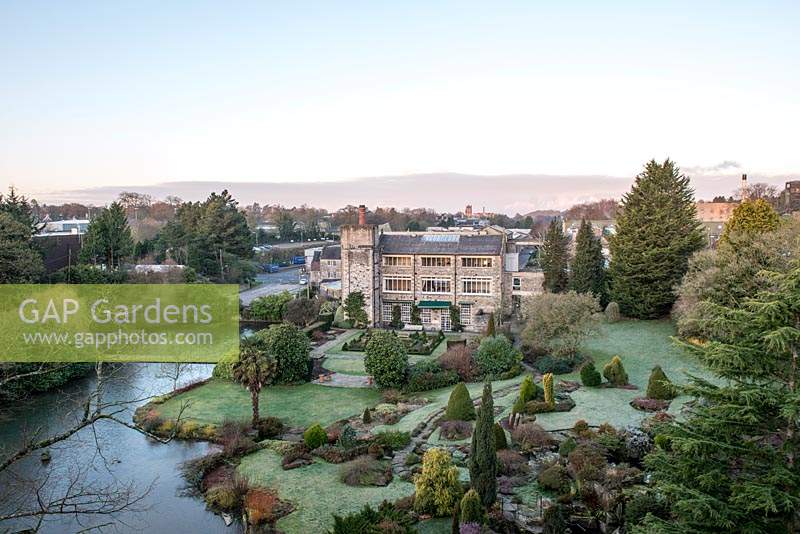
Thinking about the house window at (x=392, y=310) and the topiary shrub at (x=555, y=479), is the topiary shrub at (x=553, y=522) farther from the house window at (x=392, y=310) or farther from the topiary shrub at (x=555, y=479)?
the house window at (x=392, y=310)

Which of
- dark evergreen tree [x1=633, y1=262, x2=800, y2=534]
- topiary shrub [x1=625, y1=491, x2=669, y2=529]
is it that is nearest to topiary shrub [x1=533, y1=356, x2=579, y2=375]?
topiary shrub [x1=625, y1=491, x2=669, y2=529]

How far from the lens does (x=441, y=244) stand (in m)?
43.3

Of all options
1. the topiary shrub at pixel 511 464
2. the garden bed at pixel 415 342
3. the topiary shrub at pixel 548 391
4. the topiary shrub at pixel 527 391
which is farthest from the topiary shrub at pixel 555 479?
the garden bed at pixel 415 342

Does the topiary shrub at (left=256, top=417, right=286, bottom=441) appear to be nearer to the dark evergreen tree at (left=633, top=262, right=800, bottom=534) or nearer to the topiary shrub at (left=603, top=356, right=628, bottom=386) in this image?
the topiary shrub at (left=603, top=356, right=628, bottom=386)

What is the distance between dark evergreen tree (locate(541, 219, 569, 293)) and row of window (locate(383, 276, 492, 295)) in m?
4.36

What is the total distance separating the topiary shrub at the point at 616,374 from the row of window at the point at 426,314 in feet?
53.0

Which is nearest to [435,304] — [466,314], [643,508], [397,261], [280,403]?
[466,314]

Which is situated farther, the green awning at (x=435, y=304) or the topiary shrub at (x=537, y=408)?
the green awning at (x=435, y=304)

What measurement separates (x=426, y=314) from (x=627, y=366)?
1664 centimetres

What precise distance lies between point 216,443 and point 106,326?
1620 centimetres

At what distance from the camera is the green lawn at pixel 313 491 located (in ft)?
53.5

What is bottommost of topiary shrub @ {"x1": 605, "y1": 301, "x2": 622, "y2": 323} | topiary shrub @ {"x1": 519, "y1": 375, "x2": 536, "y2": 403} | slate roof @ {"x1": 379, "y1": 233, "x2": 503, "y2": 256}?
topiary shrub @ {"x1": 519, "y1": 375, "x2": 536, "y2": 403}

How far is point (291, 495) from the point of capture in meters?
17.8

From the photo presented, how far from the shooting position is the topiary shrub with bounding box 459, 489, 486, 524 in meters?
14.0
